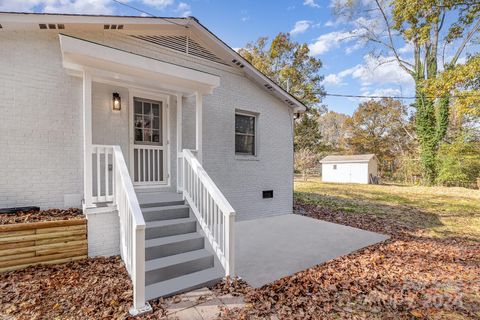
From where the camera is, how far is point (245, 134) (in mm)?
7277

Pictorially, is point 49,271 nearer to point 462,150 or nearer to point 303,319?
point 303,319

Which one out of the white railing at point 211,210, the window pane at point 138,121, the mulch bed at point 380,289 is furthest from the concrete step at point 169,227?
the window pane at point 138,121

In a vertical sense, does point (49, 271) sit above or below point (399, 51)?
below

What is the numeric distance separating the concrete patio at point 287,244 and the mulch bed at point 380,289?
240 mm

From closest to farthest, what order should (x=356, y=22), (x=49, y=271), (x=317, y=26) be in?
(x=49, y=271), (x=317, y=26), (x=356, y=22)

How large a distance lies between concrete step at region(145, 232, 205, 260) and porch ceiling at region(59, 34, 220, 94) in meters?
2.71

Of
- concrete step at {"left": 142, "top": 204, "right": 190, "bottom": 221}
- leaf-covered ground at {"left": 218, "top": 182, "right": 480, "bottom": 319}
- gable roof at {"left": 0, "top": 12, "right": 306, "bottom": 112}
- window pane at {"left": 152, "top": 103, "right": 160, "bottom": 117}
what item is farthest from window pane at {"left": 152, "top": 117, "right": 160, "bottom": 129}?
leaf-covered ground at {"left": 218, "top": 182, "right": 480, "bottom": 319}

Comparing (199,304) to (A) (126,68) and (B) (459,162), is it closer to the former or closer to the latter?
(A) (126,68)

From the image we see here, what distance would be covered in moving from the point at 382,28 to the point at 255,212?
18235 mm

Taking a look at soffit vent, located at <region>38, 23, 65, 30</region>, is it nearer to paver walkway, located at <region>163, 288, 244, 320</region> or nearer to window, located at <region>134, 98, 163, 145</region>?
window, located at <region>134, 98, 163, 145</region>

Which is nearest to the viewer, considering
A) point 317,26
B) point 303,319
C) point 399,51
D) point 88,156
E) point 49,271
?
point 303,319

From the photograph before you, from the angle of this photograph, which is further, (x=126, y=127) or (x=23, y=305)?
(x=126, y=127)

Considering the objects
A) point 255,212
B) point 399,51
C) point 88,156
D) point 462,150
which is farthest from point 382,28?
point 88,156

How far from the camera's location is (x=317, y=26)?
46.1ft
